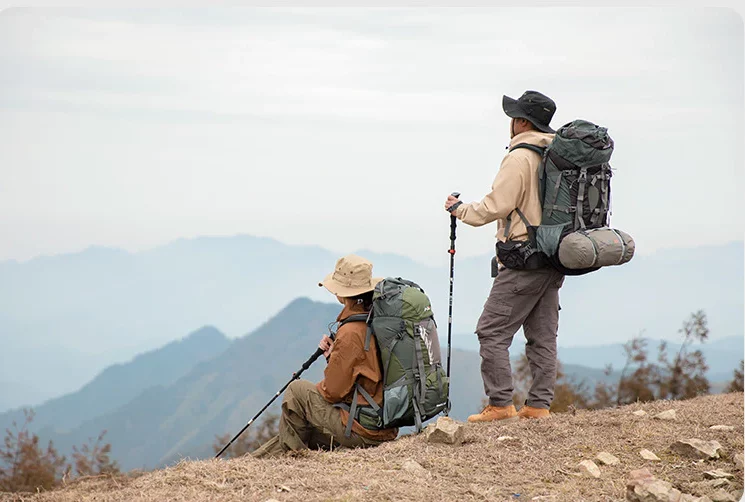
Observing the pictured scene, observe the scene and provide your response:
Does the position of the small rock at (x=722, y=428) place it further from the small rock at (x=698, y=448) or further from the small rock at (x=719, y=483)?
the small rock at (x=719, y=483)

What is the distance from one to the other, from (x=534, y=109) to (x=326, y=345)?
2.99 m

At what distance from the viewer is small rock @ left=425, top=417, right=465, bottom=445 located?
7.06 meters

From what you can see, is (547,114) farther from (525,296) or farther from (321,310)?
(321,310)

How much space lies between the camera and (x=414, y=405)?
23.9ft

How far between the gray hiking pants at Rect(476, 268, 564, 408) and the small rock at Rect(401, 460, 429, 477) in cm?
183

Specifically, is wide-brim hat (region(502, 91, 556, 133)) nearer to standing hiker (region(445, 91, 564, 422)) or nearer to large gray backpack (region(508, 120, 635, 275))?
standing hiker (region(445, 91, 564, 422))

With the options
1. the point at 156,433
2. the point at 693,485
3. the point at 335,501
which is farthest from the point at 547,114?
the point at 156,433

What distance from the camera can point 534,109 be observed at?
26.1ft

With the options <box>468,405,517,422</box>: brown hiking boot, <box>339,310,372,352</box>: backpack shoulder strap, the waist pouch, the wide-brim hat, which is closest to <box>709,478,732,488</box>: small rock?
<box>468,405,517,422</box>: brown hiking boot

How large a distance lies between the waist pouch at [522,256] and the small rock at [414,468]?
225 centimetres

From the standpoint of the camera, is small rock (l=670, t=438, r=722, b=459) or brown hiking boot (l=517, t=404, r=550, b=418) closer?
small rock (l=670, t=438, r=722, b=459)

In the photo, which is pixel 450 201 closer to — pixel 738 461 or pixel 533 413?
pixel 533 413

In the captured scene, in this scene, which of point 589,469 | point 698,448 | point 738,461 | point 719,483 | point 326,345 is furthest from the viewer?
point 326,345

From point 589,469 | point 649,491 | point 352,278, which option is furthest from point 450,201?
point 649,491
